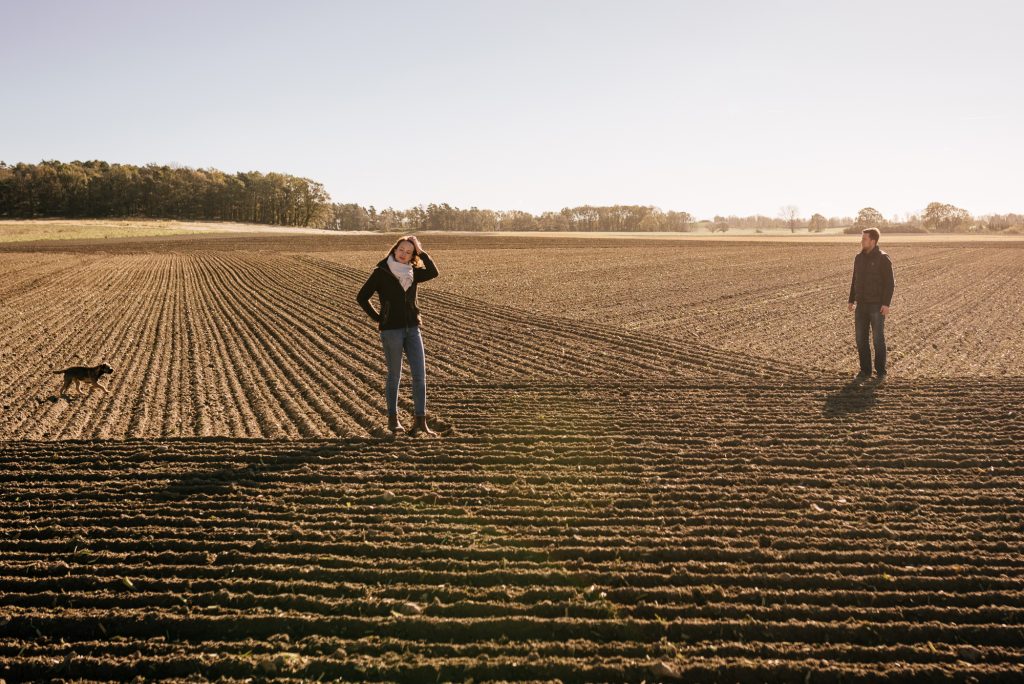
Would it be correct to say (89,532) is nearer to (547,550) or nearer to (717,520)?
(547,550)

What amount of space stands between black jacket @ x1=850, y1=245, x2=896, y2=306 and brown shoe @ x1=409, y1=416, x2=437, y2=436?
19.7 feet

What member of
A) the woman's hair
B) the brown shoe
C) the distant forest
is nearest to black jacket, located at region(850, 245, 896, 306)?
the woman's hair

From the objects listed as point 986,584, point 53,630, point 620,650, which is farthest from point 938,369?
point 53,630

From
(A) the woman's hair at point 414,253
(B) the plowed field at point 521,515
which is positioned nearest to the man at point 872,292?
(B) the plowed field at point 521,515

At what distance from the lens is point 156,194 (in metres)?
84.1

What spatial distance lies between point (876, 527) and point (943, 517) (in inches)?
24.0

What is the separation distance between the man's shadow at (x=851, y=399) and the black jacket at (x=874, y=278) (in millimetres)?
1132

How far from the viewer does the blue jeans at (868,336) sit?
962cm

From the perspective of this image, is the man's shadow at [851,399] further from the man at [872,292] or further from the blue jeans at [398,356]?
the blue jeans at [398,356]

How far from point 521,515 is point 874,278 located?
21.8 ft

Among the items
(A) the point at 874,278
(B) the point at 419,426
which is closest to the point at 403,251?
(B) the point at 419,426

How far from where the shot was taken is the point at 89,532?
201 inches

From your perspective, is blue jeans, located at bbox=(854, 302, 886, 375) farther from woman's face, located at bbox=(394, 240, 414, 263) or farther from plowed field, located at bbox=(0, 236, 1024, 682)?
woman's face, located at bbox=(394, 240, 414, 263)

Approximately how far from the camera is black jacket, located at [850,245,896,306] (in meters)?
9.38
